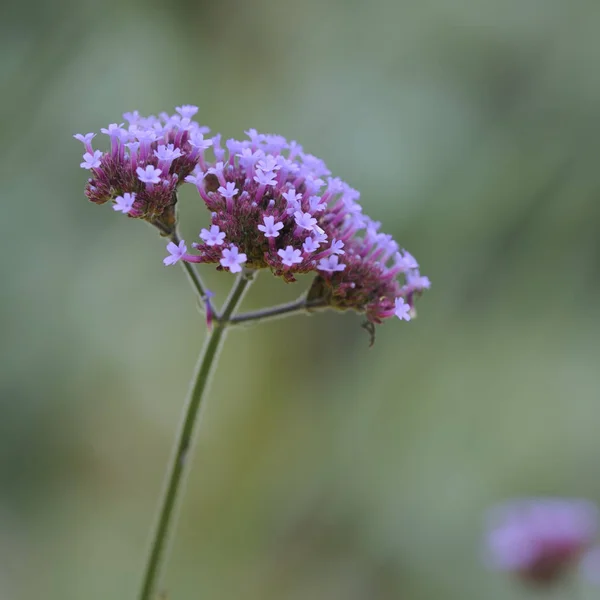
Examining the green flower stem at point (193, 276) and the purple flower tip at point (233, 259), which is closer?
the purple flower tip at point (233, 259)

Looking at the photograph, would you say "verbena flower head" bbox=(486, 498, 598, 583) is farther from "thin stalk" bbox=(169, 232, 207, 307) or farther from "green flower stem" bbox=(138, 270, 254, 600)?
"thin stalk" bbox=(169, 232, 207, 307)

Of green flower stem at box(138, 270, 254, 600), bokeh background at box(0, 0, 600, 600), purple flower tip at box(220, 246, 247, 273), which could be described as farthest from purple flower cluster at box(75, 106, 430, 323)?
bokeh background at box(0, 0, 600, 600)

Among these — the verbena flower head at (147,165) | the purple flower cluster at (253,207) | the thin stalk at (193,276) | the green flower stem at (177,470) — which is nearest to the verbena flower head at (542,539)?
the purple flower cluster at (253,207)

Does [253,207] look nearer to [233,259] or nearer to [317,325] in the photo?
[233,259]

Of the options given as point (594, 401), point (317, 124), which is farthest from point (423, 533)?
point (317, 124)

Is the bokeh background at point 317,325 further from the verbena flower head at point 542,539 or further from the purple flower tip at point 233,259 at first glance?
the purple flower tip at point 233,259
